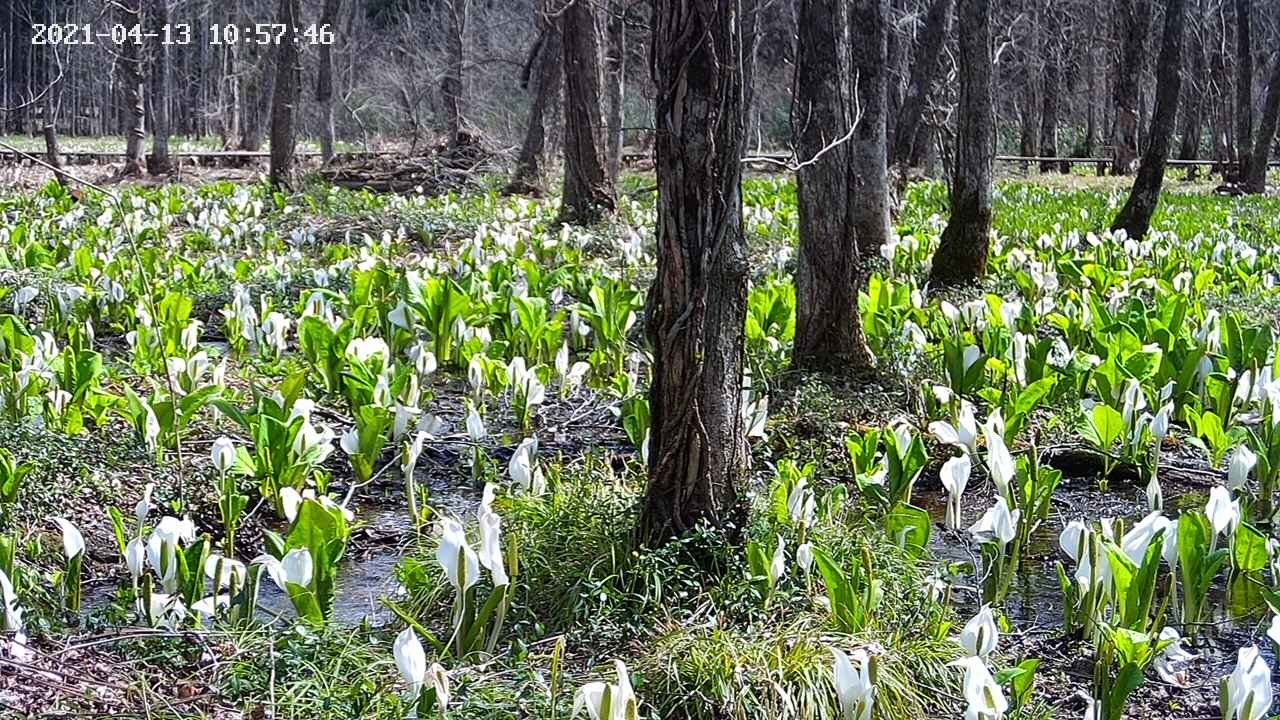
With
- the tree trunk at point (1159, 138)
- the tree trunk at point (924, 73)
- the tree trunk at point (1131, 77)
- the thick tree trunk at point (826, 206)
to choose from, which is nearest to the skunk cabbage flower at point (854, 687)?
the thick tree trunk at point (826, 206)

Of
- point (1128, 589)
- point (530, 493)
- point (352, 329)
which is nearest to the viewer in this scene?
point (1128, 589)

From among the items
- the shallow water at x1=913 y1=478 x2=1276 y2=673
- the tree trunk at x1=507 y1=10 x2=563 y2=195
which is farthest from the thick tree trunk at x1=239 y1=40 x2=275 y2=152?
the shallow water at x1=913 y1=478 x2=1276 y2=673

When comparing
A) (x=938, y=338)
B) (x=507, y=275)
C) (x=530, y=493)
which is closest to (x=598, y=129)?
(x=507, y=275)

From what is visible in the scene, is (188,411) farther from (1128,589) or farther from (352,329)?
(1128,589)

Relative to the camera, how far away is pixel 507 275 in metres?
7.56

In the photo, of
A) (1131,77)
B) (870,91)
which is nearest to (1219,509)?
(870,91)

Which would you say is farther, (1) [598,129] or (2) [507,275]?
(1) [598,129]

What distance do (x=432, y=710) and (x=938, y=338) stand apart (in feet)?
14.1

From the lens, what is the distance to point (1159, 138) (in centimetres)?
1031

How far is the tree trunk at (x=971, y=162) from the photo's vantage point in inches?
316

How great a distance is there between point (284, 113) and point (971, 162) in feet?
33.1

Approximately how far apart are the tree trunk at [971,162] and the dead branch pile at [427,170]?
8.83 metres

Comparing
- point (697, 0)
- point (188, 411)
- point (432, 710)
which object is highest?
point (697, 0)

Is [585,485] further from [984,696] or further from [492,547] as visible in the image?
[984,696]
